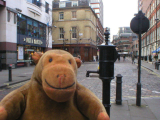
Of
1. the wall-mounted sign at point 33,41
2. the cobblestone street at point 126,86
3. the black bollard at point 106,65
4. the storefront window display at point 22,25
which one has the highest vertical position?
the storefront window display at point 22,25

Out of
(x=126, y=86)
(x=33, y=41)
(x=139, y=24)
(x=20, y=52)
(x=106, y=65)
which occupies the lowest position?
(x=126, y=86)

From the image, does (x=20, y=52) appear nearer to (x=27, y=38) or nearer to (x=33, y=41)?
(x=27, y=38)

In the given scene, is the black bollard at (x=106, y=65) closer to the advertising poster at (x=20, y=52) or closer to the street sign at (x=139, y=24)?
the street sign at (x=139, y=24)

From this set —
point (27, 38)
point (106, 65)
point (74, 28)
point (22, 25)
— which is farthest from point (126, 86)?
point (74, 28)

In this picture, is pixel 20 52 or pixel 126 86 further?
pixel 20 52

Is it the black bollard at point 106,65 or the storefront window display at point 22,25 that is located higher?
the storefront window display at point 22,25

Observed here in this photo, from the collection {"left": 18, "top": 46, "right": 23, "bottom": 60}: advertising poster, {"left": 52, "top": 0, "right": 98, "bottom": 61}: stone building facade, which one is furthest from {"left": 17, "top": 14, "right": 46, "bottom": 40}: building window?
{"left": 52, "top": 0, "right": 98, "bottom": 61}: stone building facade

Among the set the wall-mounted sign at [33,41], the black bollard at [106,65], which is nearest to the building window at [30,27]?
the wall-mounted sign at [33,41]

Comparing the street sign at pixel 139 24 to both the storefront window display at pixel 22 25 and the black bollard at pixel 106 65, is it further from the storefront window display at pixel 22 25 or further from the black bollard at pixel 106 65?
the storefront window display at pixel 22 25

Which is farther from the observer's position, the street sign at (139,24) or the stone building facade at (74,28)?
the stone building facade at (74,28)

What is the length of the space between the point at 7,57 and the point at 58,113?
1588 centimetres

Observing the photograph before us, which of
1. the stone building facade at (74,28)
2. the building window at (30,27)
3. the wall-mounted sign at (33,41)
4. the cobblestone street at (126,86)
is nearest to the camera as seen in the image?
the cobblestone street at (126,86)

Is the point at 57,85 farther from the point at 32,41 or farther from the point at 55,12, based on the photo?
the point at 55,12

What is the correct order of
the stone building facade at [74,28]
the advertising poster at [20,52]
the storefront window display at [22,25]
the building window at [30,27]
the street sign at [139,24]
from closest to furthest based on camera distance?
the street sign at [139,24]
the storefront window display at [22,25]
the building window at [30,27]
the advertising poster at [20,52]
the stone building facade at [74,28]
